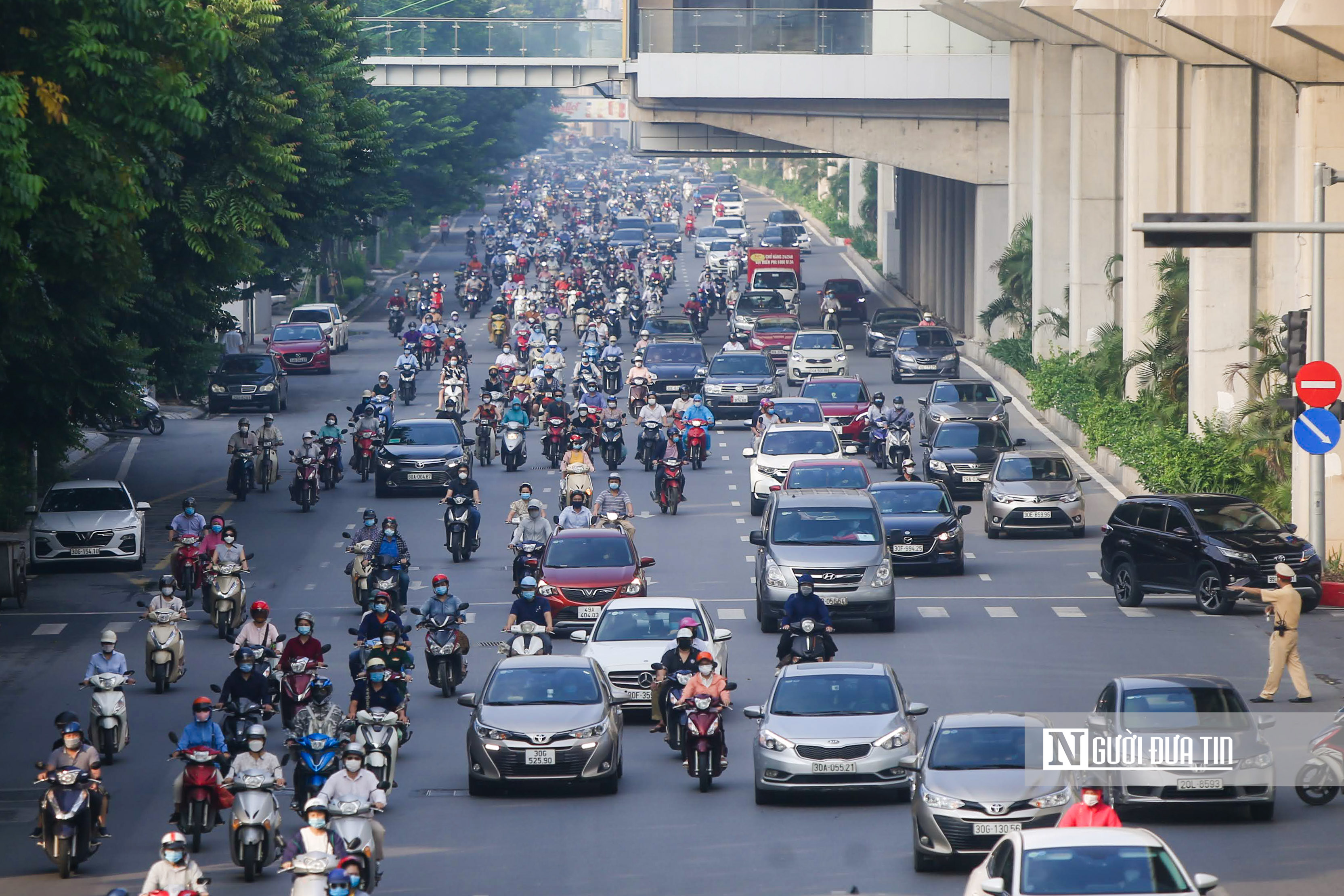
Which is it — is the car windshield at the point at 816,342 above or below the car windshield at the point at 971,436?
above

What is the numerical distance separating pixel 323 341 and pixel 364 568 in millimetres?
35506

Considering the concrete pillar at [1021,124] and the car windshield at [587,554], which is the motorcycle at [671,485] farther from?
the concrete pillar at [1021,124]

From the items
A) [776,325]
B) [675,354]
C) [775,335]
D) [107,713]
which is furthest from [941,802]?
[776,325]

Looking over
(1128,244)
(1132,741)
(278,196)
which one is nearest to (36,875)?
(1132,741)

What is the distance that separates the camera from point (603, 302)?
75.2 meters

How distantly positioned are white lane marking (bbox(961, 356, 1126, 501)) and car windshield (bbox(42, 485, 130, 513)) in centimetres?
1696

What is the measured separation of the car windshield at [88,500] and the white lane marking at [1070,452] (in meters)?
17.0

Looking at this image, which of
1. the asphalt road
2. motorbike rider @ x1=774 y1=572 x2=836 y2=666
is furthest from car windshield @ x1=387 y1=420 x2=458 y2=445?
motorbike rider @ x1=774 y1=572 x2=836 y2=666

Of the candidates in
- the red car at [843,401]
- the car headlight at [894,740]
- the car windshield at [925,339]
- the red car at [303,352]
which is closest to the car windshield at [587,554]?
the car headlight at [894,740]

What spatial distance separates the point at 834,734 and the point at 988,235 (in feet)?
167

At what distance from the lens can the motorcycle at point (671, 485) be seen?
132ft

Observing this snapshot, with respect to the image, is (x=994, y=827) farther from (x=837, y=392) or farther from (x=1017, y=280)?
(x=1017, y=280)

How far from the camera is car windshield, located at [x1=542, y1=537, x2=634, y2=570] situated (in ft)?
97.5

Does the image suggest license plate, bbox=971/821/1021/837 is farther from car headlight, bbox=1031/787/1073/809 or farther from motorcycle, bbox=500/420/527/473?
motorcycle, bbox=500/420/527/473
